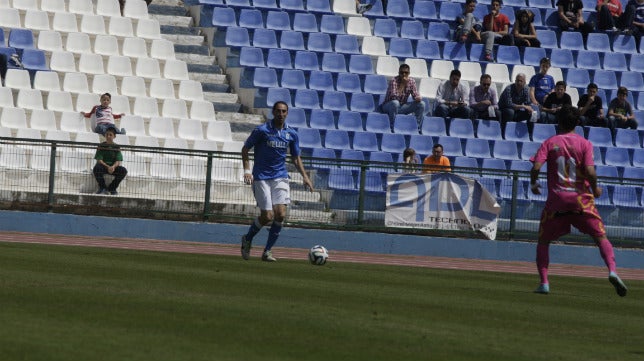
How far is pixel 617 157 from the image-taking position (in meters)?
28.7

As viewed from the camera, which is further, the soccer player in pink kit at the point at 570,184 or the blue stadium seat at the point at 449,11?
the blue stadium seat at the point at 449,11

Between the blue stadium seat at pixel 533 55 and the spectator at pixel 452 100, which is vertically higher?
the blue stadium seat at pixel 533 55

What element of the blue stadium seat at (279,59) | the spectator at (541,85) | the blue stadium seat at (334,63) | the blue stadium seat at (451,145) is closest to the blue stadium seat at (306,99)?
the blue stadium seat at (279,59)

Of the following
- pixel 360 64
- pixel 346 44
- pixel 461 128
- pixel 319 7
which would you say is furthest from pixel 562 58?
pixel 319 7

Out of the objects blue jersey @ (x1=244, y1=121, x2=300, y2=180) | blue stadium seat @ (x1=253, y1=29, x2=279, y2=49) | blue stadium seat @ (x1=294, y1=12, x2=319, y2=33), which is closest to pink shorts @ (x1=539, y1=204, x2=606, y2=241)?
blue jersey @ (x1=244, y1=121, x2=300, y2=180)

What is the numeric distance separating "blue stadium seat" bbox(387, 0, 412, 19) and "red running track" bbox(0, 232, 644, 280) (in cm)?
987

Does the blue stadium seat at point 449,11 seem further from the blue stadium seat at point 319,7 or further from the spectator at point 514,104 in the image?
the spectator at point 514,104

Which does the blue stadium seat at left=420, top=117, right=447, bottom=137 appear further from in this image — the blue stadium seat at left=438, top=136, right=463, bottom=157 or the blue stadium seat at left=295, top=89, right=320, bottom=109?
the blue stadium seat at left=295, top=89, right=320, bottom=109

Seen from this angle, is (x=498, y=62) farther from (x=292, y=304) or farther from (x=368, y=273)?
(x=292, y=304)

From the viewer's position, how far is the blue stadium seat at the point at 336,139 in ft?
87.1

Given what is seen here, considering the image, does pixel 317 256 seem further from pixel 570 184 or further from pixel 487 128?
pixel 487 128

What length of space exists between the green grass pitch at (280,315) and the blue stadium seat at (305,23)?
1512 cm

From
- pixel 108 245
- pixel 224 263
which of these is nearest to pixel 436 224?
pixel 108 245

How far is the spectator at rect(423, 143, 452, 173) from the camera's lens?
23188 millimetres
